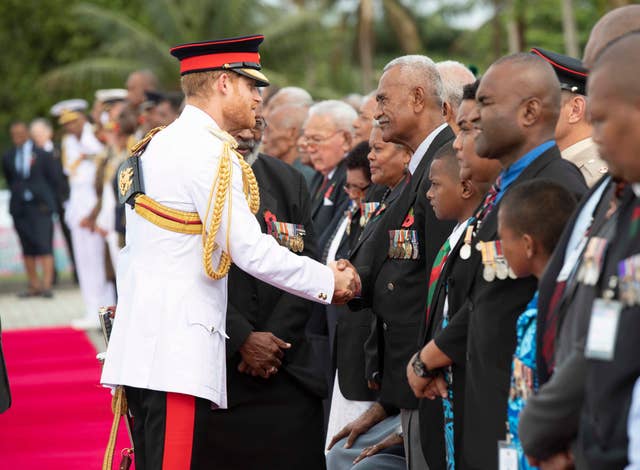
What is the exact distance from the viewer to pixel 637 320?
2818 millimetres

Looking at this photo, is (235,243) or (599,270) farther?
(235,243)

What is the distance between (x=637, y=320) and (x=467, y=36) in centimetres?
3385

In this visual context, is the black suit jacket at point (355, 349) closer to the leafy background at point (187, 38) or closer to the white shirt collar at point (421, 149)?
the white shirt collar at point (421, 149)

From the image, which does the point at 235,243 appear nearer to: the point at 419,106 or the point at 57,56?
A: the point at 419,106

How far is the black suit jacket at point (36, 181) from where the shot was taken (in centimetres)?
1683

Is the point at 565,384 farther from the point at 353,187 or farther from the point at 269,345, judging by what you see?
the point at 353,187

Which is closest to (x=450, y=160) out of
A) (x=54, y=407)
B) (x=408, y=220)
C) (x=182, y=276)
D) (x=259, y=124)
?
(x=408, y=220)

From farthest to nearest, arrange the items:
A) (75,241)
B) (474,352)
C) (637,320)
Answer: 1. (75,241)
2. (474,352)
3. (637,320)

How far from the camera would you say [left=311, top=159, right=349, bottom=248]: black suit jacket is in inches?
287

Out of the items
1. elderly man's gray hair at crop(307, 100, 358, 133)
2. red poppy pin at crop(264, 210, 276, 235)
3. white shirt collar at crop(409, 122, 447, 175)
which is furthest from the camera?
elderly man's gray hair at crop(307, 100, 358, 133)

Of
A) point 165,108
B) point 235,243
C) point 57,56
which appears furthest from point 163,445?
point 57,56

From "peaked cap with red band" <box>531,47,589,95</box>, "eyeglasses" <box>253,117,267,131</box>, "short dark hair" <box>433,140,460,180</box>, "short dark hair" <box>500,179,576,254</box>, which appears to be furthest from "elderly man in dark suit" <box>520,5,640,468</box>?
"eyeglasses" <box>253,117,267,131</box>

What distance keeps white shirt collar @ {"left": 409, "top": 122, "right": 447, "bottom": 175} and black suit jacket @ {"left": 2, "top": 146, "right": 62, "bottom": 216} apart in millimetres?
12278

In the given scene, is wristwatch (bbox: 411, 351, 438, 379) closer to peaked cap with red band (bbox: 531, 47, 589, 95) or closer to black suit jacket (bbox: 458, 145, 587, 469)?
black suit jacket (bbox: 458, 145, 587, 469)
